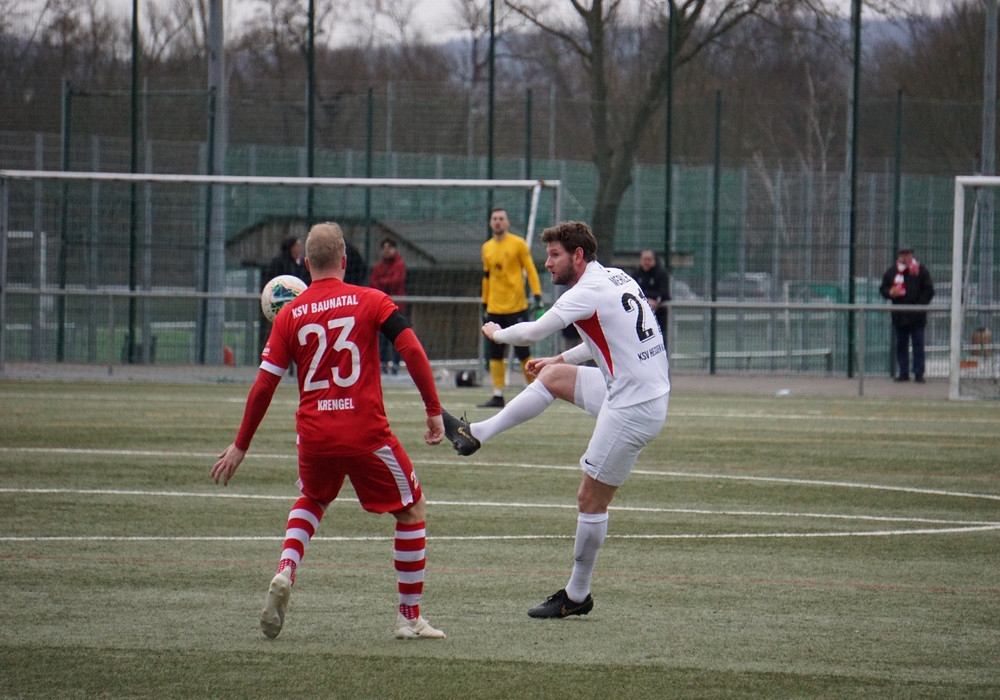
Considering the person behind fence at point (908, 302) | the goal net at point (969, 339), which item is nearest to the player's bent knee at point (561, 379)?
the goal net at point (969, 339)

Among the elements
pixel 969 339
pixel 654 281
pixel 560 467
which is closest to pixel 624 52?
pixel 654 281

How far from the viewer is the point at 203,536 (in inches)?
315

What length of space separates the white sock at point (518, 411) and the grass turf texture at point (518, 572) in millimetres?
798

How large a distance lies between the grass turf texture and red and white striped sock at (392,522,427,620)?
18cm

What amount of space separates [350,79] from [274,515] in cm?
1842

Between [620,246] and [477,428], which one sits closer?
[477,428]

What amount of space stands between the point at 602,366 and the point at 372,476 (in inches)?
59.3

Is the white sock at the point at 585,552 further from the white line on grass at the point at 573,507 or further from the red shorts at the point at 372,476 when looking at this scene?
the white line on grass at the point at 573,507

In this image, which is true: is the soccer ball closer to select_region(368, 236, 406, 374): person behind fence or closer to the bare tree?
select_region(368, 236, 406, 374): person behind fence

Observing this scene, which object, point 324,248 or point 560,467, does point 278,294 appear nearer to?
point 324,248

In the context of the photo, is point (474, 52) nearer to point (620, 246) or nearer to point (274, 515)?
point (620, 246)

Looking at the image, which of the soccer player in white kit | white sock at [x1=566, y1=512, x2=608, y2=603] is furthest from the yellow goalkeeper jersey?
white sock at [x1=566, y1=512, x2=608, y2=603]

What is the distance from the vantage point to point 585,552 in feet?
20.4

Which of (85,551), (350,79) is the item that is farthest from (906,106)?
(85,551)
